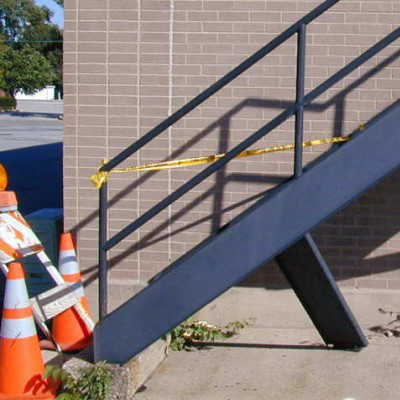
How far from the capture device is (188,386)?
507cm

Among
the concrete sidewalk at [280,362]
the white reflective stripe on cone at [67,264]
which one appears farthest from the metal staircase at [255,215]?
the white reflective stripe on cone at [67,264]

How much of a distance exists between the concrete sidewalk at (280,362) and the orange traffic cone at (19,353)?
0.58 m

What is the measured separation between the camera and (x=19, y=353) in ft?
15.8

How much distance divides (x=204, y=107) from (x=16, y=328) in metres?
2.12

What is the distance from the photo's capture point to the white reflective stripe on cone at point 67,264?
5785 mm

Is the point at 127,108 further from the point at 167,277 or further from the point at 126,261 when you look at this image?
the point at 167,277

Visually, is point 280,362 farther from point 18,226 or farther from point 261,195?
point 18,226

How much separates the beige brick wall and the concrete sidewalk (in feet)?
0.62

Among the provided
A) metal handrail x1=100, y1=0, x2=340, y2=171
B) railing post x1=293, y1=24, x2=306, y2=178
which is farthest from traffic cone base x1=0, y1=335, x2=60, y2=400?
railing post x1=293, y1=24, x2=306, y2=178

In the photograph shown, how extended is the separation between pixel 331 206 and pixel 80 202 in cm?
222

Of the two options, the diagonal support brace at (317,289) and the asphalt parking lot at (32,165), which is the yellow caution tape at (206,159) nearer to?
the diagonal support brace at (317,289)

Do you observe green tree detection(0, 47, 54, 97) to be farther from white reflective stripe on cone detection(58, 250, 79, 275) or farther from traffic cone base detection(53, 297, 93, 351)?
traffic cone base detection(53, 297, 93, 351)

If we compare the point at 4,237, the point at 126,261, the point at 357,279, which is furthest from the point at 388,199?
the point at 4,237

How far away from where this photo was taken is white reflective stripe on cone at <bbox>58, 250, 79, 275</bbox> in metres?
5.79
